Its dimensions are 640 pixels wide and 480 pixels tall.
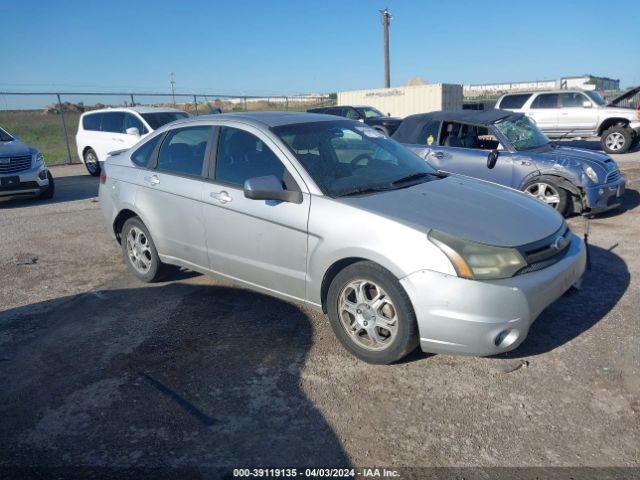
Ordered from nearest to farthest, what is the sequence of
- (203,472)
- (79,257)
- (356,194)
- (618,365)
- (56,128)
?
1. (203,472)
2. (618,365)
3. (356,194)
4. (79,257)
5. (56,128)

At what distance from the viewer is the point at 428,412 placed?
3.12 m

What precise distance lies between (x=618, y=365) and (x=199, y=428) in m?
2.70

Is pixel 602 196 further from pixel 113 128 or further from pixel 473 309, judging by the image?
pixel 113 128

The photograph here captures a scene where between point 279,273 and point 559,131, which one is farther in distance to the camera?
point 559,131

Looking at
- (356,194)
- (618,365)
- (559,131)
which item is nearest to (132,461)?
(356,194)

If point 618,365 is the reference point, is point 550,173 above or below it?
above

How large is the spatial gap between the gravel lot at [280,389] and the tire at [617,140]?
11.6 metres

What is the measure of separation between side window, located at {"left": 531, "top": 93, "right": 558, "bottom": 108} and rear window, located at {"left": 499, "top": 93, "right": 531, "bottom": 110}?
0.29m

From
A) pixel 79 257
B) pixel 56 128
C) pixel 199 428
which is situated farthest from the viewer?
pixel 56 128

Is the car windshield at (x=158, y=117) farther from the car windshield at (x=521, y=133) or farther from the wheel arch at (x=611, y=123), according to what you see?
the wheel arch at (x=611, y=123)

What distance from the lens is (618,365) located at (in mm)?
3523

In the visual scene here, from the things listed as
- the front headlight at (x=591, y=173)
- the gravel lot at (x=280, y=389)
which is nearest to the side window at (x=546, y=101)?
the front headlight at (x=591, y=173)

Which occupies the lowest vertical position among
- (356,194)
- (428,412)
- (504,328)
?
(428,412)

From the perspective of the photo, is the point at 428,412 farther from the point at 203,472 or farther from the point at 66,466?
the point at 66,466
